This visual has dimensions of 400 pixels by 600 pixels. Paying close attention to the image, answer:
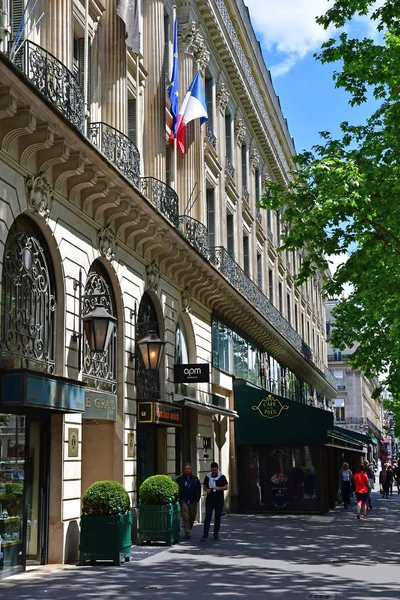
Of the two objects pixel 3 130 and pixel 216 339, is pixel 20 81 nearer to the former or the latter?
pixel 3 130

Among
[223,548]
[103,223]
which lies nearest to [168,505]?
[223,548]

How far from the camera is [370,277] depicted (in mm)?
23859

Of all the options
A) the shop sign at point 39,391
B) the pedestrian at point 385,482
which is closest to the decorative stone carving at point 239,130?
the pedestrian at point 385,482

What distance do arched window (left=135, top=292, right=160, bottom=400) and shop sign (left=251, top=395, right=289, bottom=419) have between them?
7016 millimetres

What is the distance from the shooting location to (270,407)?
26.6 m

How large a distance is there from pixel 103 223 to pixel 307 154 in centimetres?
704

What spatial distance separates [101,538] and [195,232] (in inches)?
488

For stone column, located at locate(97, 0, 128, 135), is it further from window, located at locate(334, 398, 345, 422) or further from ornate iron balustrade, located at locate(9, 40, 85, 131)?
window, located at locate(334, 398, 345, 422)

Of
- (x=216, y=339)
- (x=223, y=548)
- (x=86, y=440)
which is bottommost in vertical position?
(x=223, y=548)

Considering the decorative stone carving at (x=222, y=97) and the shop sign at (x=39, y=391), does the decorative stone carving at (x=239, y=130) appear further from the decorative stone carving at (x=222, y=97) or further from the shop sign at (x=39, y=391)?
the shop sign at (x=39, y=391)

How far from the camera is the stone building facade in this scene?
13008 millimetres

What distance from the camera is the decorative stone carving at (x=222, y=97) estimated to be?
3003cm

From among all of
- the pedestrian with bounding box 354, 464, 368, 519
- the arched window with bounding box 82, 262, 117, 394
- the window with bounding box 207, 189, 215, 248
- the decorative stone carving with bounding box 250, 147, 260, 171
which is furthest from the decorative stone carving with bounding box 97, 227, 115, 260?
the decorative stone carving with bounding box 250, 147, 260, 171

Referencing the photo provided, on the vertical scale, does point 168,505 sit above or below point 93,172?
below
